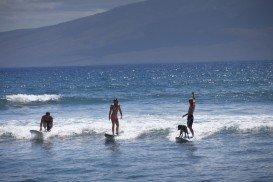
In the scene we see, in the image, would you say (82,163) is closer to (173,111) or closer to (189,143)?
(189,143)

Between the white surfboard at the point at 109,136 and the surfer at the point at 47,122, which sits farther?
the surfer at the point at 47,122

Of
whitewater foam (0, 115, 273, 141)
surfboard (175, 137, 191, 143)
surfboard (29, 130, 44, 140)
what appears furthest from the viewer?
whitewater foam (0, 115, 273, 141)

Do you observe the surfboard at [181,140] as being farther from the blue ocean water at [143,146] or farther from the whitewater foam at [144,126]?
the whitewater foam at [144,126]

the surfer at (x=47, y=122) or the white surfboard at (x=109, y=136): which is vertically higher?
the surfer at (x=47, y=122)

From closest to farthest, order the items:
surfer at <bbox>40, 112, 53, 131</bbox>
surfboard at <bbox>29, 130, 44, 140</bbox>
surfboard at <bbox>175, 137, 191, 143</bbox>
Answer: surfboard at <bbox>175, 137, 191, 143</bbox> < surfboard at <bbox>29, 130, 44, 140</bbox> < surfer at <bbox>40, 112, 53, 131</bbox>

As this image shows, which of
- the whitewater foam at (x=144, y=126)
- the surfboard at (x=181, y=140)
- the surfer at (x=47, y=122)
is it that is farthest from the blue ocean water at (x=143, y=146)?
the surfer at (x=47, y=122)

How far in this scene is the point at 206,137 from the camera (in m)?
24.5

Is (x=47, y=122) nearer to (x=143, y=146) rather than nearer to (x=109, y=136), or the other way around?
(x=109, y=136)

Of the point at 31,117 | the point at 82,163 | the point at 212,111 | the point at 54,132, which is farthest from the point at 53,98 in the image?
the point at 82,163

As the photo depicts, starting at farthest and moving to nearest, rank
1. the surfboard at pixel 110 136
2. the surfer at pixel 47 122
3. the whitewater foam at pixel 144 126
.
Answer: the surfer at pixel 47 122, the whitewater foam at pixel 144 126, the surfboard at pixel 110 136

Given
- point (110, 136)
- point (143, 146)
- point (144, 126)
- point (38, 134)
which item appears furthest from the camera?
point (144, 126)

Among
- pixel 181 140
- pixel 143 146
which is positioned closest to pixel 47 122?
pixel 143 146

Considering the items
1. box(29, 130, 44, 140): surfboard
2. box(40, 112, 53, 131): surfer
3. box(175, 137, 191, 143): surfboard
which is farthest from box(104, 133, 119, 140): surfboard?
box(40, 112, 53, 131): surfer

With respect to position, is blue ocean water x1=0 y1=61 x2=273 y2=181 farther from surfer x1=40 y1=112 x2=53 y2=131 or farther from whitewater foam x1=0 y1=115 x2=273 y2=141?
surfer x1=40 y1=112 x2=53 y2=131
